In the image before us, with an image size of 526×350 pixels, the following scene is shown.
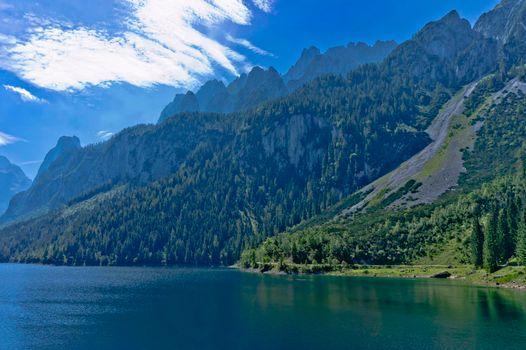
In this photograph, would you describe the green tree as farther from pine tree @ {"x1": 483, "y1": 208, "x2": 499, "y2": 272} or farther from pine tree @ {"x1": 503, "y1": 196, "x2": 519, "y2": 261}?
pine tree @ {"x1": 503, "y1": 196, "x2": 519, "y2": 261}

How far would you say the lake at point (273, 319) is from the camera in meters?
75.6

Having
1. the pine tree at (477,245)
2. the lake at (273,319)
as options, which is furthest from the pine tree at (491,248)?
the lake at (273,319)

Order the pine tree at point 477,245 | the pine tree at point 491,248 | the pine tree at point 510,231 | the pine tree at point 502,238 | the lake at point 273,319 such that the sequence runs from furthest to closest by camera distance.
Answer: the pine tree at point 477,245 → the pine tree at point 510,231 → the pine tree at point 502,238 → the pine tree at point 491,248 → the lake at point 273,319

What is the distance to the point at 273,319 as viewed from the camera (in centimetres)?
9419

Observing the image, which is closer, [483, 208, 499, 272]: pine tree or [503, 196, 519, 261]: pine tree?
[483, 208, 499, 272]: pine tree

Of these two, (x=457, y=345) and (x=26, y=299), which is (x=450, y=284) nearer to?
(x=457, y=345)

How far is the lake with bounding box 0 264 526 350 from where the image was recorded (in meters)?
75.6

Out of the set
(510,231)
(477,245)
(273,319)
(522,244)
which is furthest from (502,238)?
(273,319)

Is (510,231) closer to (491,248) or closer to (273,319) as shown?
(491,248)

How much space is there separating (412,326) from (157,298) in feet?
256

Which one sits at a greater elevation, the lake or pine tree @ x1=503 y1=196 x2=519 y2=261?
pine tree @ x1=503 y1=196 x2=519 y2=261

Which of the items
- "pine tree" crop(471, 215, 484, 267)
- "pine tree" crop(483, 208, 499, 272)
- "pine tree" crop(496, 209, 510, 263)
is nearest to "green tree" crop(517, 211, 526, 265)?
"pine tree" crop(483, 208, 499, 272)

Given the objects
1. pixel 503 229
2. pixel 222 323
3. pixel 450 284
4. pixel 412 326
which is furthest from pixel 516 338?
pixel 503 229

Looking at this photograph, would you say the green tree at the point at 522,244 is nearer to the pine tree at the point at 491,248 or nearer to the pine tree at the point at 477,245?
the pine tree at the point at 491,248
